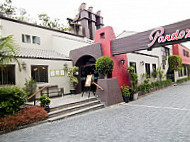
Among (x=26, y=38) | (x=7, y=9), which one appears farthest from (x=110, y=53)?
(x=7, y=9)

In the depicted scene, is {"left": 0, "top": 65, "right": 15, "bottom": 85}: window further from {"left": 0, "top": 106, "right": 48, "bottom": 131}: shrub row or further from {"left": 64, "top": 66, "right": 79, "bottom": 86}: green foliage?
{"left": 64, "top": 66, "right": 79, "bottom": 86}: green foliage

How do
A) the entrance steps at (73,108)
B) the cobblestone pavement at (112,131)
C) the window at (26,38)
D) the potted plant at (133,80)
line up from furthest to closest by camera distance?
the window at (26,38) < the potted plant at (133,80) < the entrance steps at (73,108) < the cobblestone pavement at (112,131)

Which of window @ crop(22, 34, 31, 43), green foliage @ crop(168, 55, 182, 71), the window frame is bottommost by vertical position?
the window frame

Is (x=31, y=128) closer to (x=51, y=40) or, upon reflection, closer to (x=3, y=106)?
(x=3, y=106)

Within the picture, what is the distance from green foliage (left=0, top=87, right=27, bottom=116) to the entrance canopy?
6.35 meters

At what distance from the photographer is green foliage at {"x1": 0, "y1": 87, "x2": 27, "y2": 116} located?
17.6ft

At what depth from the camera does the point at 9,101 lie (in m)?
5.49

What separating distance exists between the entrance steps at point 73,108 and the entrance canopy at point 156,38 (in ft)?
12.1

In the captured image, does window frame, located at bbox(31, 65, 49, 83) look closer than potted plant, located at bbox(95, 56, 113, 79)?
No

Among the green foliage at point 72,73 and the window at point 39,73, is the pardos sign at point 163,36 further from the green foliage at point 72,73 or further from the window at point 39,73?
the window at point 39,73

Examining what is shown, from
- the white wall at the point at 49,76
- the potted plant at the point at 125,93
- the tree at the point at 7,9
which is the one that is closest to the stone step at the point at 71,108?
the potted plant at the point at 125,93

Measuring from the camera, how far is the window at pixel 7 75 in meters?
8.33

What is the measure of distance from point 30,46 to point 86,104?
741cm

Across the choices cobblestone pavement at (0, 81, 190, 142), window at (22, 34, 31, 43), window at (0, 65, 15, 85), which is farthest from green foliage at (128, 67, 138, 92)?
window at (22, 34, 31, 43)
